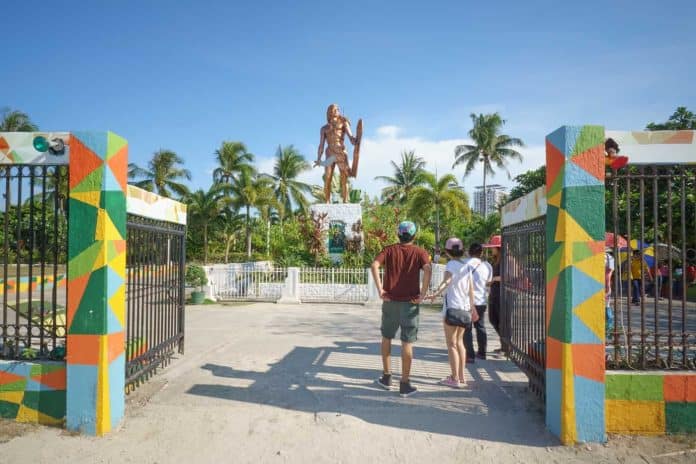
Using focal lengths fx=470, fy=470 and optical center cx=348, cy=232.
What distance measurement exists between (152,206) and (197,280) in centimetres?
967

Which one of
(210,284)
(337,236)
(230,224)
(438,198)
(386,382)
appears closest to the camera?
(386,382)

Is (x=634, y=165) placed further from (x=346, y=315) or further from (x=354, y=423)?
(x=346, y=315)

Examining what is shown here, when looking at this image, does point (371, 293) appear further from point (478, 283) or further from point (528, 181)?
point (528, 181)

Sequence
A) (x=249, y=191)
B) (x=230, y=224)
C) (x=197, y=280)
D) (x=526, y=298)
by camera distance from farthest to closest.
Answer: (x=230, y=224) < (x=249, y=191) < (x=197, y=280) < (x=526, y=298)

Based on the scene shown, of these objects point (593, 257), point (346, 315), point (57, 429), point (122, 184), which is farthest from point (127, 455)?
point (346, 315)

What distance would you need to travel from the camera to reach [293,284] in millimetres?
14109

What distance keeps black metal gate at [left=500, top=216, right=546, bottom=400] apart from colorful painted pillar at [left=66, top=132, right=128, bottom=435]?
3.78m

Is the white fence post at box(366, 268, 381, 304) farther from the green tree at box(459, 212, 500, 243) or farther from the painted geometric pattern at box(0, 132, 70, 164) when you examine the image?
the green tree at box(459, 212, 500, 243)

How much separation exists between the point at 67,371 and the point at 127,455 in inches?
37.2

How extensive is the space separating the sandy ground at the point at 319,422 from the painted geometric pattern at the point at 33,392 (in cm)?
12

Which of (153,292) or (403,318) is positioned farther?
(153,292)

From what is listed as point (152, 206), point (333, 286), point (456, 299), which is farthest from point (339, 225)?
point (456, 299)

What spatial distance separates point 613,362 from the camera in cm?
402

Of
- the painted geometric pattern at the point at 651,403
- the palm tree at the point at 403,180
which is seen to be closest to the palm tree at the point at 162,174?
the palm tree at the point at 403,180
